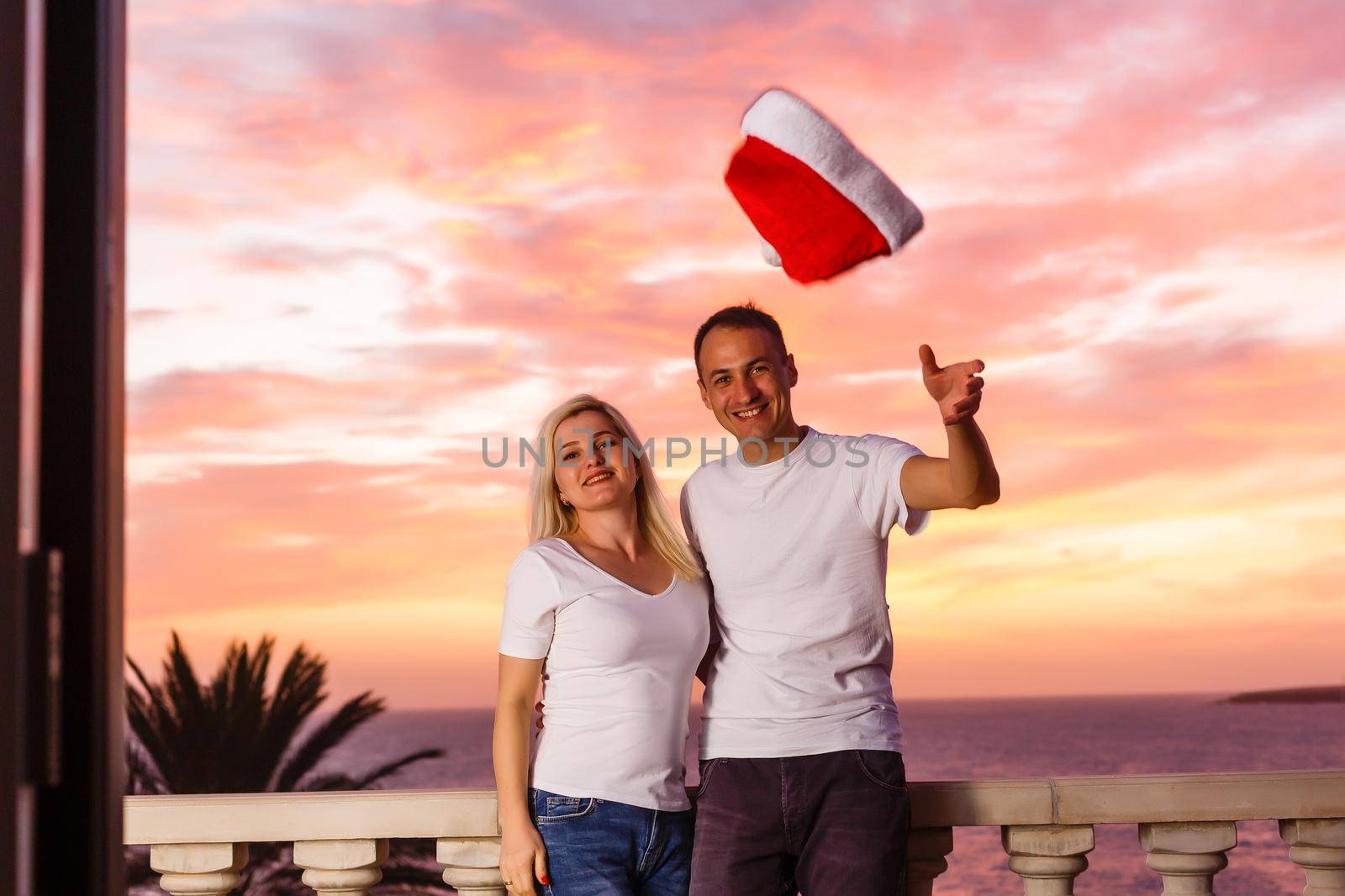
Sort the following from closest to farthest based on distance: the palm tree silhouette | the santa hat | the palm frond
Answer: the santa hat, the palm tree silhouette, the palm frond

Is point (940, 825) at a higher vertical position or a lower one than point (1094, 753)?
higher

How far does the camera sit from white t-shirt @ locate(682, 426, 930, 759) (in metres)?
2.54

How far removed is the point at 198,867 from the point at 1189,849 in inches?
98.2

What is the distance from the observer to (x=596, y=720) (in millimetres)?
2516

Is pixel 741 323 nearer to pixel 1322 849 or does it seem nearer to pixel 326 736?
pixel 1322 849

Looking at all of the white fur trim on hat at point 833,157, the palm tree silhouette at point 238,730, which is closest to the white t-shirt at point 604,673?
the white fur trim on hat at point 833,157

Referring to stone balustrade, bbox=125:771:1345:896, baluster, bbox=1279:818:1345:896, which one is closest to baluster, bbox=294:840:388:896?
stone balustrade, bbox=125:771:1345:896

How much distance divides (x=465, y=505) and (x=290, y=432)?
23.7 ft

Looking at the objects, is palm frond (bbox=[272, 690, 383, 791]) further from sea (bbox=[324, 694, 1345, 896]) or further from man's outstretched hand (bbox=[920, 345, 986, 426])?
sea (bbox=[324, 694, 1345, 896])

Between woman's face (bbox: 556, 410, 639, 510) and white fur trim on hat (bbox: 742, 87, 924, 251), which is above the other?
white fur trim on hat (bbox: 742, 87, 924, 251)

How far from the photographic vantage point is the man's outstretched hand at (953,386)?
7.77ft

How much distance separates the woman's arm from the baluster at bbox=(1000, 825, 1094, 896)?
1212 millimetres

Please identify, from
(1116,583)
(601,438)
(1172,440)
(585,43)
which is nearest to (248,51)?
(585,43)

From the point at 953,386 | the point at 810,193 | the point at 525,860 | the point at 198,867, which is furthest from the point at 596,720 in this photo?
the point at 810,193
